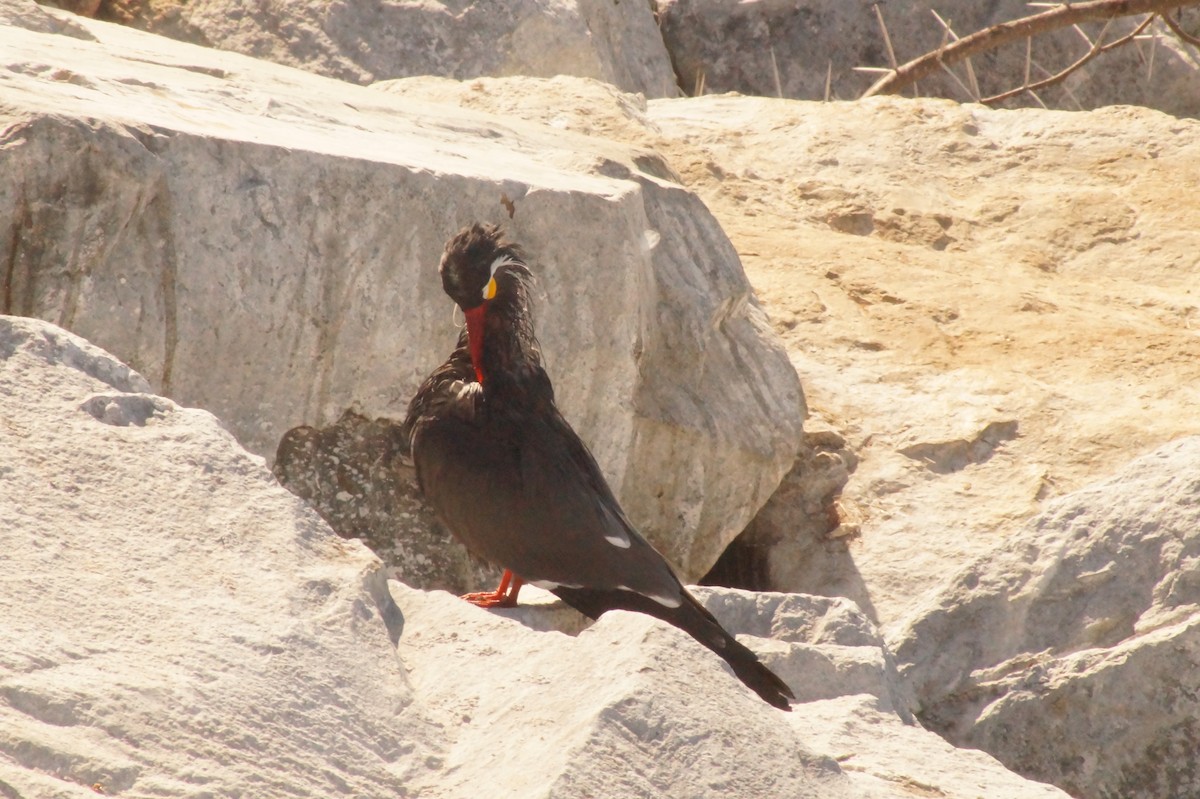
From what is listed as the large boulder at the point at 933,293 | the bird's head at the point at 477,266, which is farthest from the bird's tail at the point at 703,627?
the large boulder at the point at 933,293

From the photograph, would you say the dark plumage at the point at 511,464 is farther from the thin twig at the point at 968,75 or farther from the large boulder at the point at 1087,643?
the thin twig at the point at 968,75

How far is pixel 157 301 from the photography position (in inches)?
165

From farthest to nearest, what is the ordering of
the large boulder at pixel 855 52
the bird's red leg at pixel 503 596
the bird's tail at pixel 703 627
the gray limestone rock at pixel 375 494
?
the large boulder at pixel 855 52 < the gray limestone rock at pixel 375 494 < the bird's red leg at pixel 503 596 < the bird's tail at pixel 703 627

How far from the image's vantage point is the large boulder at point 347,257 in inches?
161

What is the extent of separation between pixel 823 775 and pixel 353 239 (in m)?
2.54

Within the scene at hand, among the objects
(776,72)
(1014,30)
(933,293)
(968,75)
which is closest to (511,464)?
(933,293)

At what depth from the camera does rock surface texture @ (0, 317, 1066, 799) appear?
7.42 feet

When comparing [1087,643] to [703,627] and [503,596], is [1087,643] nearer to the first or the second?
[703,627]

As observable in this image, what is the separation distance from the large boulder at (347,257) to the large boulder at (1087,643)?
1.54m

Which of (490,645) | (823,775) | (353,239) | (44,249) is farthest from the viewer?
(353,239)

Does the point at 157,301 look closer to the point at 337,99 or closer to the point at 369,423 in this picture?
the point at 369,423

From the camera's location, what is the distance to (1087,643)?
387cm

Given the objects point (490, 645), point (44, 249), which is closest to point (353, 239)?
point (44, 249)

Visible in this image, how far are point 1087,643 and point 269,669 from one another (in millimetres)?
2268
